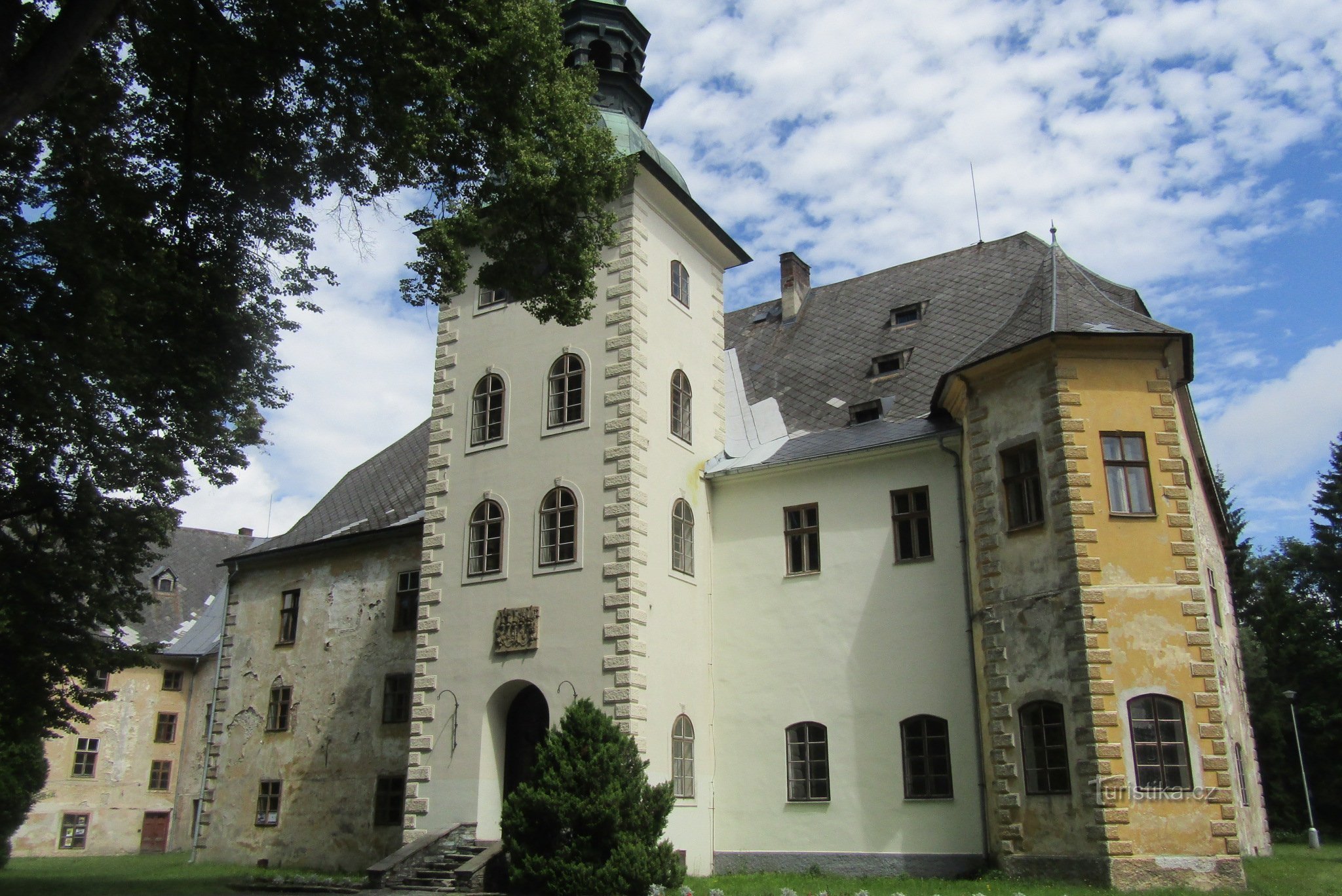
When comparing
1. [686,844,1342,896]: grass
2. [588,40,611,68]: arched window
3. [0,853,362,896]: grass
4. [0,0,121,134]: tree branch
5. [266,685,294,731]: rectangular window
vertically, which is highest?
[588,40,611,68]: arched window

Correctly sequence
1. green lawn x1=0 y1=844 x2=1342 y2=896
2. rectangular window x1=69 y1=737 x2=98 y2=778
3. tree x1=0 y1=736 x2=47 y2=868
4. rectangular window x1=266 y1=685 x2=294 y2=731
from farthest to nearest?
rectangular window x1=69 y1=737 x2=98 y2=778
tree x1=0 y1=736 x2=47 y2=868
rectangular window x1=266 y1=685 x2=294 y2=731
green lawn x1=0 y1=844 x2=1342 y2=896

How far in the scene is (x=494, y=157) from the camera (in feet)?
38.3

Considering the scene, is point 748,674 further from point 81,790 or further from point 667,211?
point 81,790

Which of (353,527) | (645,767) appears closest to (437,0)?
(645,767)

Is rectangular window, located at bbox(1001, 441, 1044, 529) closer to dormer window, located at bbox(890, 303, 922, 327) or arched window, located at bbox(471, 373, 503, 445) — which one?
dormer window, located at bbox(890, 303, 922, 327)

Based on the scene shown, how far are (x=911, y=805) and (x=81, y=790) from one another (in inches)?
1079

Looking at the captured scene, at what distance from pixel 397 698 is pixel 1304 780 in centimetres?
2654

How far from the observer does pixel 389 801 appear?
69.4 ft

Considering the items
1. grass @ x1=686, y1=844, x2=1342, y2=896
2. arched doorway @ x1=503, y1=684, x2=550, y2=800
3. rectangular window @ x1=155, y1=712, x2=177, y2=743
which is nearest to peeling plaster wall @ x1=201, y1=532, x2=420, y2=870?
arched doorway @ x1=503, y1=684, x2=550, y2=800

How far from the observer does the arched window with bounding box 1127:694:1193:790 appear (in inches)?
556

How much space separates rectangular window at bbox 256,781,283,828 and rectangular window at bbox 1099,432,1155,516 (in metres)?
17.4

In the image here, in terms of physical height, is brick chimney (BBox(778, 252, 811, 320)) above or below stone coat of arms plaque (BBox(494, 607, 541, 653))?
above

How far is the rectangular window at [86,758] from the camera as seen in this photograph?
33375 millimetres

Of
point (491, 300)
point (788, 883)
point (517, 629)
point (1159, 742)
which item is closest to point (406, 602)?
point (517, 629)
